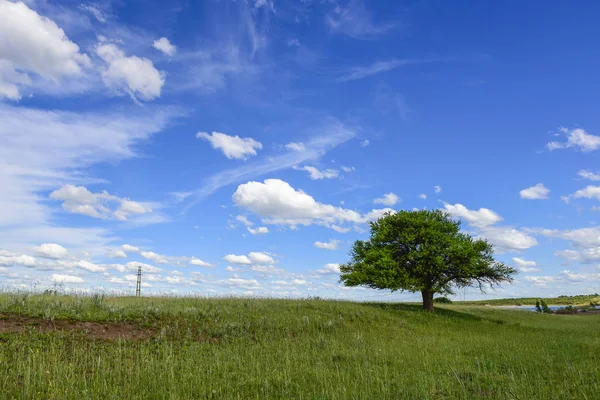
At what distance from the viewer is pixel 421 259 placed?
37.6 m

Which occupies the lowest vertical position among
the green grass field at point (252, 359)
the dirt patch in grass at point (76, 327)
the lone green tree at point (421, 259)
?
the green grass field at point (252, 359)

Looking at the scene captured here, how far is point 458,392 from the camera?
36.2 feet

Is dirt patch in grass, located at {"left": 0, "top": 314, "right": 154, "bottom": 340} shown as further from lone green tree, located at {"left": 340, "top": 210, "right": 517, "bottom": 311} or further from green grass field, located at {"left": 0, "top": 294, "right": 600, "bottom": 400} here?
lone green tree, located at {"left": 340, "top": 210, "right": 517, "bottom": 311}

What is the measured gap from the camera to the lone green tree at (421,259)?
37.0m

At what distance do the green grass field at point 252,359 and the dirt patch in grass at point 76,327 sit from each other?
82mm

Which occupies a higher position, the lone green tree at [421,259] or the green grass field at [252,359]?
the lone green tree at [421,259]

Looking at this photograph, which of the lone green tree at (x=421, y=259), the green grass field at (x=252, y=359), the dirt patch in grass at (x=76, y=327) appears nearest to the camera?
the green grass field at (x=252, y=359)

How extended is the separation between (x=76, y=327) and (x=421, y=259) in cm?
2919

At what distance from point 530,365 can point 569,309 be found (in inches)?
3025

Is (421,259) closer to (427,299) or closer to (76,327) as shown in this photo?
(427,299)

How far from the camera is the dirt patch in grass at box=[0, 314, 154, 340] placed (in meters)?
18.5

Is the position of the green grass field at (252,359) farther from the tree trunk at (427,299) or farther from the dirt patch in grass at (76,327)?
the tree trunk at (427,299)

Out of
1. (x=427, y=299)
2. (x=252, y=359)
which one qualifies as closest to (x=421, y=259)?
(x=427, y=299)

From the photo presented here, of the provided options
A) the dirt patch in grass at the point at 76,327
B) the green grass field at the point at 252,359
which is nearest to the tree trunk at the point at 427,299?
the green grass field at the point at 252,359
